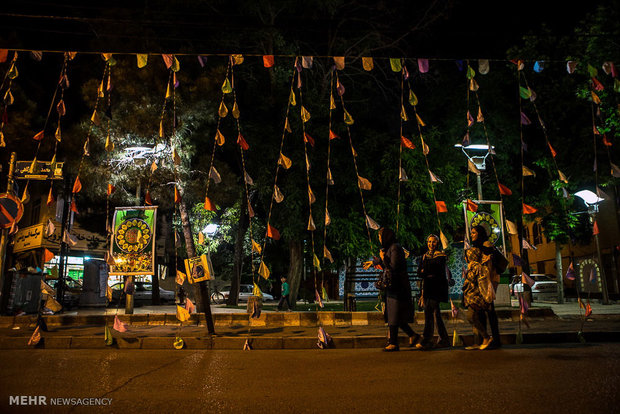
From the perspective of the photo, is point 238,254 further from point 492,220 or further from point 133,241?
point 492,220

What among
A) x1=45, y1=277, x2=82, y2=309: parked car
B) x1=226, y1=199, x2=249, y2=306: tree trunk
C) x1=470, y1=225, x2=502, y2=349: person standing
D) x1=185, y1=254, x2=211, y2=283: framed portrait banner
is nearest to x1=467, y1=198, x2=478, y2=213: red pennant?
x1=470, y1=225, x2=502, y2=349: person standing

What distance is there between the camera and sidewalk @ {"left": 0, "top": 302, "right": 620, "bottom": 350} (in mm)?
8055

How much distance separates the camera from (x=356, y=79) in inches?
798

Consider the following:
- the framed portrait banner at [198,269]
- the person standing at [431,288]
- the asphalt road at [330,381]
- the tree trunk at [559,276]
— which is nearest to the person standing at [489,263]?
the asphalt road at [330,381]

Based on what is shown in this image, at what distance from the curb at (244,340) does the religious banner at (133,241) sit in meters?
3.17

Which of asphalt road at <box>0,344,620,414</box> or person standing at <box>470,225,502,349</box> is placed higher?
person standing at <box>470,225,502,349</box>

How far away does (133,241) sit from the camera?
454 inches

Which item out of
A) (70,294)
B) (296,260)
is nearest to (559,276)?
(296,260)

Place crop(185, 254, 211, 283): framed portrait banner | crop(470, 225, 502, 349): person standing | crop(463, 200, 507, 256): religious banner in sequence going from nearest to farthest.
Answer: crop(470, 225, 502, 349): person standing → crop(185, 254, 211, 283): framed portrait banner → crop(463, 200, 507, 256): religious banner

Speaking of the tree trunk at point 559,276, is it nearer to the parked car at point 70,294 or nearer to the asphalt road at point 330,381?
the asphalt road at point 330,381

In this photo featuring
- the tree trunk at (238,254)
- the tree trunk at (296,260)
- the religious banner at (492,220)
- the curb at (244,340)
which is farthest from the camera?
the tree trunk at (238,254)

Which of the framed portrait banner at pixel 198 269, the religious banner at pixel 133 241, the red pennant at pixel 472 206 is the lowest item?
the framed portrait banner at pixel 198 269

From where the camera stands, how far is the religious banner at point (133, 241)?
11414 mm

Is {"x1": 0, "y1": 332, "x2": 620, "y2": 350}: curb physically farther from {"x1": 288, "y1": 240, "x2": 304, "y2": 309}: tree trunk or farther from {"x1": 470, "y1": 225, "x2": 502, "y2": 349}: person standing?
{"x1": 288, "y1": 240, "x2": 304, "y2": 309}: tree trunk
